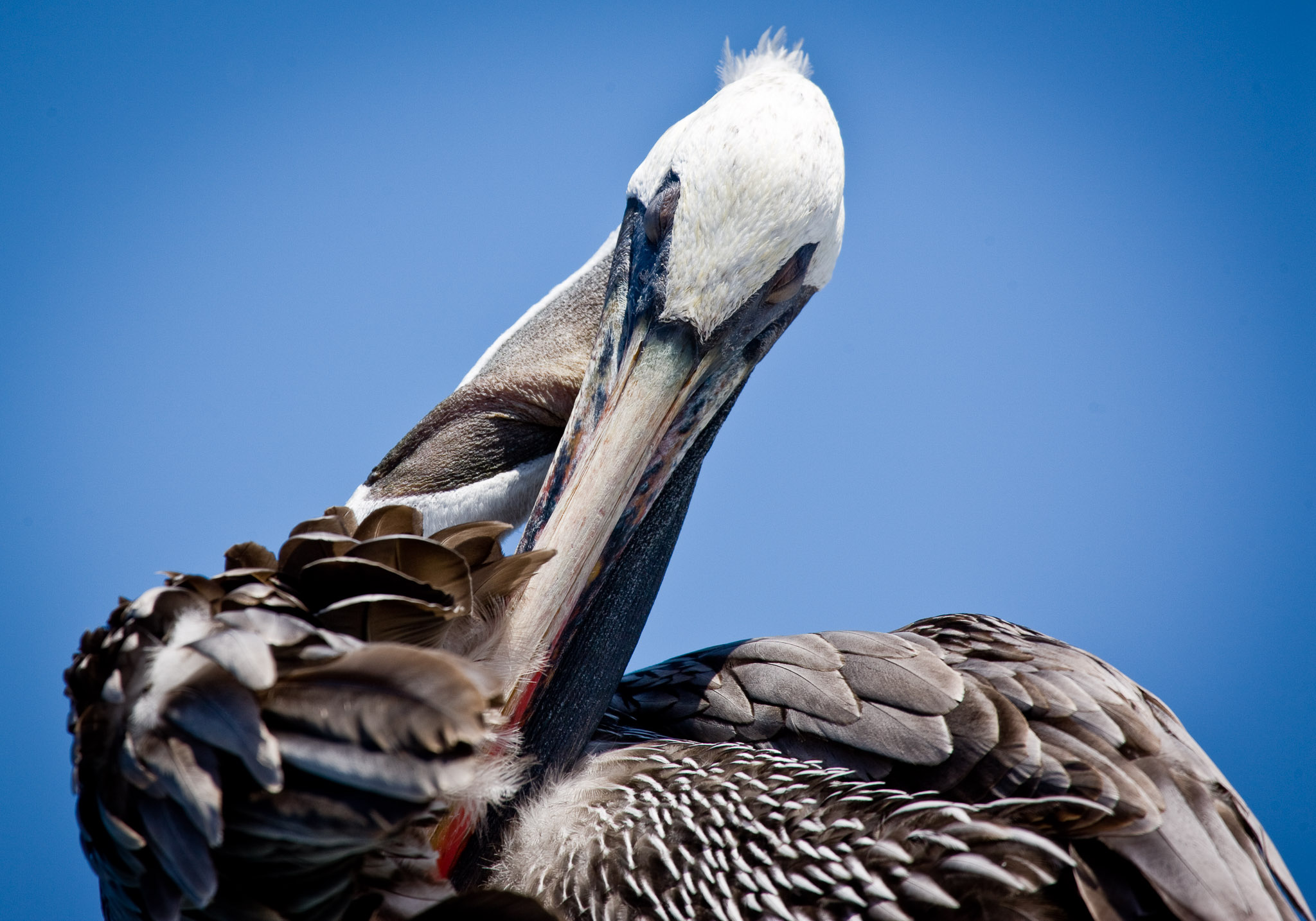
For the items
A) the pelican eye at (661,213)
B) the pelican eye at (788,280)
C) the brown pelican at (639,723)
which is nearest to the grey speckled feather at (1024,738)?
the brown pelican at (639,723)

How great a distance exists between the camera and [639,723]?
144cm

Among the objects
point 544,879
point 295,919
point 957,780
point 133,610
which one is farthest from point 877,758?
point 133,610

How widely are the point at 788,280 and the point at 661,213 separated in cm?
22

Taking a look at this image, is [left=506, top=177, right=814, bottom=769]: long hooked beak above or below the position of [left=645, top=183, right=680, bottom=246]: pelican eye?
below

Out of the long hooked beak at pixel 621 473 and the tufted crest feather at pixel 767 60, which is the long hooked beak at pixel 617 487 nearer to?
the long hooked beak at pixel 621 473

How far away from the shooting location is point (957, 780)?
3.67 feet

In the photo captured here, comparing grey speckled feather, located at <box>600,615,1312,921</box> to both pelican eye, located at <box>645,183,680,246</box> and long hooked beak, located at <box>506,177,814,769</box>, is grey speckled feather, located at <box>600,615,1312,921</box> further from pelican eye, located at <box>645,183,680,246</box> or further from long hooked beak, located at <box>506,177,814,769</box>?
pelican eye, located at <box>645,183,680,246</box>

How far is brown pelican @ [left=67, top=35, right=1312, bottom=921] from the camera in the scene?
2.59 feet

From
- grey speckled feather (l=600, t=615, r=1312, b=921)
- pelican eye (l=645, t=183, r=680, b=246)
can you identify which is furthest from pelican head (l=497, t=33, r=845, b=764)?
grey speckled feather (l=600, t=615, r=1312, b=921)

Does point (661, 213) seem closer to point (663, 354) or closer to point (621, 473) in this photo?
point (663, 354)

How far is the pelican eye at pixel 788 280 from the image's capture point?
1314 mm

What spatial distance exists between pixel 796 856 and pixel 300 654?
2.01ft

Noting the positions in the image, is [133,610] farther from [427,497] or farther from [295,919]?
[427,497]

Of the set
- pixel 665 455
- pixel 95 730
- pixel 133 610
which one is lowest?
pixel 95 730
